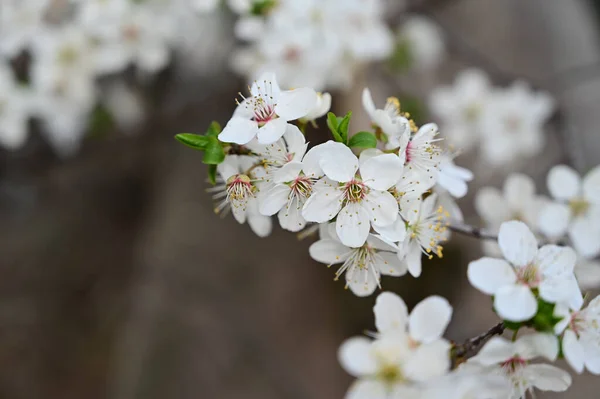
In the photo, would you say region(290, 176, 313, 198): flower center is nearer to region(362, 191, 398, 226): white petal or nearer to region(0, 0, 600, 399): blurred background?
region(362, 191, 398, 226): white petal

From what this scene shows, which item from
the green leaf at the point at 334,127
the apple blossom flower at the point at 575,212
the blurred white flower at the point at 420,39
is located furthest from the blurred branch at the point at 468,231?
the blurred white flower at the point at 420,39

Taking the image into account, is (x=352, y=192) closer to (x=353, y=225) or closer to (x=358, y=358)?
(x=353, y=225)

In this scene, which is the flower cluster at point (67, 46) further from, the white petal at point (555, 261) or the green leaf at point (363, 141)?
the white petal at point (555, 261)

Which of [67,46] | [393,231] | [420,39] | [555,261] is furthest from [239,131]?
[420,39]

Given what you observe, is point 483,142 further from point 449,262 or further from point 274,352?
point 274,352

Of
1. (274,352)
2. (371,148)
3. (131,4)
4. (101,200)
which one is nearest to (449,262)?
(274,352)

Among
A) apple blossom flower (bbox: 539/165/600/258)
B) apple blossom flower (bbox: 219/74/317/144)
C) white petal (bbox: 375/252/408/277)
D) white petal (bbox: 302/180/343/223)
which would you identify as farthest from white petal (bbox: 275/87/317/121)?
apple blossom flower (bbox: 539/165/600/258)
